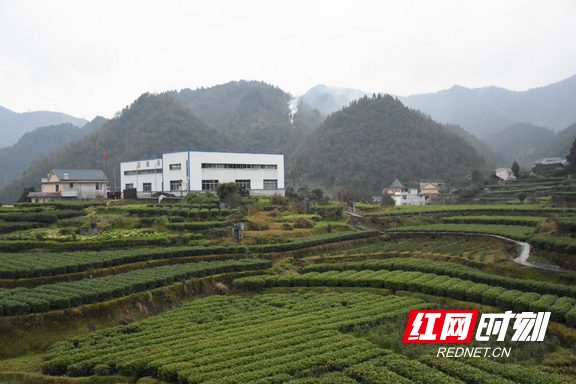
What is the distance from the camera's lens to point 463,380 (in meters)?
11.1

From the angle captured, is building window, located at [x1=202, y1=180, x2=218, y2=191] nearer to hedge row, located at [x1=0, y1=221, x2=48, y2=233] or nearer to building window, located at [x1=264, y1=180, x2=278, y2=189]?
building window, located at [x1=264, y1=180, x2=278, y2=189]

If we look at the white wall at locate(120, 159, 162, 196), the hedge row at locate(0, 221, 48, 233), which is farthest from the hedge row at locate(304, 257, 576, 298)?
the white wall at locate(120, 159, 162, 196)

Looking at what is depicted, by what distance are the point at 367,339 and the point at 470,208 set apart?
33582 mm

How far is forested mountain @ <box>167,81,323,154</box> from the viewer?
12825 cm

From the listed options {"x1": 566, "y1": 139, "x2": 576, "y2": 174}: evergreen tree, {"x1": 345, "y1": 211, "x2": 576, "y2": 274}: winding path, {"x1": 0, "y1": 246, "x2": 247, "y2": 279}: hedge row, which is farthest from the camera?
{"x1": 566, "y1": 139, "x2": 576, "y2": 174}: evergreen tree

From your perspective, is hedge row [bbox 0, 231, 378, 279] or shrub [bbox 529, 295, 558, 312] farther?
hedge row [bbox 0, 231, 378, 279]

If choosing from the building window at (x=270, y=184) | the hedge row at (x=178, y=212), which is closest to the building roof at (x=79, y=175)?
the hedge row at (x=178, y=212)

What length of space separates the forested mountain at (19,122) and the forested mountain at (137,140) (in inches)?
2809

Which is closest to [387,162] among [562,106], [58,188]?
[58,188]

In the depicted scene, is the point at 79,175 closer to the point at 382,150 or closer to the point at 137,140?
the point at 137,140

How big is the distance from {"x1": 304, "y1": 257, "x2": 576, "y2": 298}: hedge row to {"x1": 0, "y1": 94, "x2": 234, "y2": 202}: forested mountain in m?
71.4

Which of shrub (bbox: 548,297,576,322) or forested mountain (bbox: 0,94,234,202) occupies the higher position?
forested mountain (bbox: 0,94,234,202)

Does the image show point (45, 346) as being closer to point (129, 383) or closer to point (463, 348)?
point (129, 383)

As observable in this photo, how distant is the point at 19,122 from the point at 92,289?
180294mm
